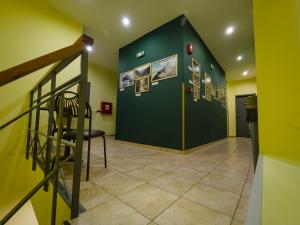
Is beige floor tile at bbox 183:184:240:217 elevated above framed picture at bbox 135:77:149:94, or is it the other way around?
framed picture at bbox 135:77:149:94

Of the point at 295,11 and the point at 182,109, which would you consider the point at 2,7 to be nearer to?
the point at 182,109

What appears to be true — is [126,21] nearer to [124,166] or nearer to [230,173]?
[124,166]

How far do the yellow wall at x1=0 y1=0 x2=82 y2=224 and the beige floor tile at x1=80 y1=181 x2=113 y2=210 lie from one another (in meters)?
0.97

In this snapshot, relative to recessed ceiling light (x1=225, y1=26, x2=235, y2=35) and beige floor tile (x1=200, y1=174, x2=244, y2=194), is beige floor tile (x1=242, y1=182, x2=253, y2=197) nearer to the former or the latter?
beige floor tile (x1=200, y1=174, x2=244, y2=194)

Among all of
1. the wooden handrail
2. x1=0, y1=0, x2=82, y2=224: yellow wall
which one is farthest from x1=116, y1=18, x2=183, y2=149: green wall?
the wooden handrail

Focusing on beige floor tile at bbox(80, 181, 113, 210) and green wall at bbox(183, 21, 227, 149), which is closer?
beige floor tile at bbox(80, 181, 113, 210)

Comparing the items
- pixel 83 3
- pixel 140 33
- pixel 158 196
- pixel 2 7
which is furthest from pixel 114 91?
pixel 158 196

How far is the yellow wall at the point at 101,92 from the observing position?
201 inches

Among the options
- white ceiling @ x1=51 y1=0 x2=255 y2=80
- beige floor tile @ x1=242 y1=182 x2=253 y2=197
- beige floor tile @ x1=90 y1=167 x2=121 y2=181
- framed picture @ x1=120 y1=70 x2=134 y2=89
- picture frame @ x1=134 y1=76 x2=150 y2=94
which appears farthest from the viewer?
framed picture @ x1=120 y1=70 x2=134 y2=89

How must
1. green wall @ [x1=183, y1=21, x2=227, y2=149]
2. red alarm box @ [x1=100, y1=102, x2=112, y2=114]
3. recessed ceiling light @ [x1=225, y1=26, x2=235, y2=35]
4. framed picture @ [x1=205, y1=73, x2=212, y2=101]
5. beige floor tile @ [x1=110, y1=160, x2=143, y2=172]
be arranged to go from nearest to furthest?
beige floor tile @ [x1=110, y1=160, x2=143, y2=172], green wall @ [x1=183, y1=21, x2=227, y2=149], recessed ceiling light @ [x1=225, y1=26, x2=235, y2=35], framed picture @ [x1=205, y1=73, x2=212, y2=101], red alarm box @ [x1=100, y1=102, x2=112, y2=114]

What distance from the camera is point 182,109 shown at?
8.55 feet

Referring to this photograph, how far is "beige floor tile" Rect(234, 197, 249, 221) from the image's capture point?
80 cm

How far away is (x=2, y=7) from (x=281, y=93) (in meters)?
3.81

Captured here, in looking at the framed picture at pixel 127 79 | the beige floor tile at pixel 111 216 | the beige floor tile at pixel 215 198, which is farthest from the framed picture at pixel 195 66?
the beige floor tile at pixel 111 216
